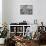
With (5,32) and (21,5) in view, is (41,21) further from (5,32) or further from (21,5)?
(5,32)

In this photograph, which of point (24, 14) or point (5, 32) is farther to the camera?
point (24, 14)

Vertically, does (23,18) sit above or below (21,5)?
below

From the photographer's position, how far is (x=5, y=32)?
3.69 meters

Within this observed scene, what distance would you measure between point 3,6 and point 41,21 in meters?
1.83

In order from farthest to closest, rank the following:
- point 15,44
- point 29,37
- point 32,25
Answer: point 32,25
point 29,37
point 15,44

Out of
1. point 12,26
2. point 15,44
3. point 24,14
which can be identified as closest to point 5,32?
point 15,44

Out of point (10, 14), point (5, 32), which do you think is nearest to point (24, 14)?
point (10, 14)

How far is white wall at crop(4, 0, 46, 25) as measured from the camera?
20.5 feet

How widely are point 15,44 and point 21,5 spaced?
3.14 m

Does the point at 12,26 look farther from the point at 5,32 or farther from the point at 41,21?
the point at 5,32

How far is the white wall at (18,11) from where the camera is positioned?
6.25 m

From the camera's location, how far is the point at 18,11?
20.6ft

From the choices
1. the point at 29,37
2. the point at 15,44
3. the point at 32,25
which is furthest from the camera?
the point at 32,25

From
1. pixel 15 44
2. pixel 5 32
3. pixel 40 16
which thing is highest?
pixel 40 16
